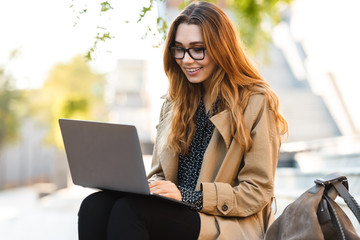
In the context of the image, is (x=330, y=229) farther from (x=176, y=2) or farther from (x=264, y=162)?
(x=176, y=2)

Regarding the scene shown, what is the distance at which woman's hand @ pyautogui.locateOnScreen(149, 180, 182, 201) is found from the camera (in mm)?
1947

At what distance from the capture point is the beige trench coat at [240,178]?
79.4 inches

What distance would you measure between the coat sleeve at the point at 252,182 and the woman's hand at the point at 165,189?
4.1 inches

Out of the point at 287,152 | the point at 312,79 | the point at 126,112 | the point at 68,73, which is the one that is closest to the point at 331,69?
the point at 312,79

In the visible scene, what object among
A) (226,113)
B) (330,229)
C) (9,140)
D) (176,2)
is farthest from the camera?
(9,140)

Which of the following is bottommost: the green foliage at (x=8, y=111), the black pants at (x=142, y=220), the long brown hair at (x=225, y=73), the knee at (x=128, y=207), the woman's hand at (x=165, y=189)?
the green foliage at (x=8, y=111)

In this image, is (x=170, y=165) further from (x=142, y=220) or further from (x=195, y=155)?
(x=142, y=220)

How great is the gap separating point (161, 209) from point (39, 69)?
23.3 m

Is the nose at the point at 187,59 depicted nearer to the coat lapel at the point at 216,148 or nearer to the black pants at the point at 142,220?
the coat lapel at the point at 216,148

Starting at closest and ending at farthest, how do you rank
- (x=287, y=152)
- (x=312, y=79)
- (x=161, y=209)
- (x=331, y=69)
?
(x=161, y=209)
(x=287, y=152)
(x=331, y=69)
(x=312, y=79)

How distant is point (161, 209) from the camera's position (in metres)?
1.95

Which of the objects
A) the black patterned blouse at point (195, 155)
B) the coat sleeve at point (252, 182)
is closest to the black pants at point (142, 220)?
the coat sleeve at point (252, 182)

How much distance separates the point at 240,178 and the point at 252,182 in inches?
2.8

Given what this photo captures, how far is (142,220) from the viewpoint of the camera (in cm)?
192
